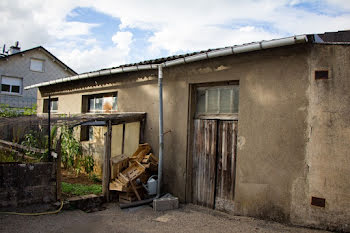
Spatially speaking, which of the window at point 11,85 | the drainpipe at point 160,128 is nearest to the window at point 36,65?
the window at point 11,85

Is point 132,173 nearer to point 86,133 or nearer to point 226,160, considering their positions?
point 226,160

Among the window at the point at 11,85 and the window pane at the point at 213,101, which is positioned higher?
the window at the point at 11,85

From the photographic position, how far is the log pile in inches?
249

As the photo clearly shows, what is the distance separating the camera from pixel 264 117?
5.30 meters

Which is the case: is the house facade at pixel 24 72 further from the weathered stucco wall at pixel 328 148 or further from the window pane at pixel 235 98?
the weathered stucco wall at pixel 328 148

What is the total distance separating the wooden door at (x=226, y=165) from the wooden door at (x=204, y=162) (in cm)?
12

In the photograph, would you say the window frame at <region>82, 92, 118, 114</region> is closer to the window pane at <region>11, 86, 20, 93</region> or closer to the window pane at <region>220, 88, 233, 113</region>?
the window pane at <region>220, 88, 233, 113</region>

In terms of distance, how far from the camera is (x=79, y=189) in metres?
6.93

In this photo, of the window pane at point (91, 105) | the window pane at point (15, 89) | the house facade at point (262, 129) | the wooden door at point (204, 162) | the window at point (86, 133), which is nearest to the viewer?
the house facade at point (262, 129)

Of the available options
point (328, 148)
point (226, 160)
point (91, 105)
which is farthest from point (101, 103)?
point (328, 148)

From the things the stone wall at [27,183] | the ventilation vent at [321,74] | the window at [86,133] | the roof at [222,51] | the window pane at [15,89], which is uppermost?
the window pane at [15,89]

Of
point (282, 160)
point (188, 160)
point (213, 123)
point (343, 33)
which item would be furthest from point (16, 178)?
point (343, 33)

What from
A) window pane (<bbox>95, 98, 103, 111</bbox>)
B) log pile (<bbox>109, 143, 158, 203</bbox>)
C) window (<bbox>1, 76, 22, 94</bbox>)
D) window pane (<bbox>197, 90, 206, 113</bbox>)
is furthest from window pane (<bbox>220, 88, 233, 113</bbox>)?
window (<bbox>1, 76, 22, 94</bbox>)

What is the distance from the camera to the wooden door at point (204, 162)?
6.14m
